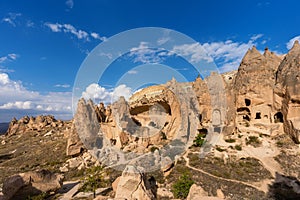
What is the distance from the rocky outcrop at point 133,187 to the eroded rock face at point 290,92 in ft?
51.5

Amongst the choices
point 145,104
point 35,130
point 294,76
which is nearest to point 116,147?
point 145,104

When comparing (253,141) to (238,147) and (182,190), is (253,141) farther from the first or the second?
(182,190)

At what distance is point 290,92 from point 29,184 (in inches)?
946

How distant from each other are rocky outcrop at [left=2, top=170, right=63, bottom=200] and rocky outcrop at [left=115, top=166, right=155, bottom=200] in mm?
5709

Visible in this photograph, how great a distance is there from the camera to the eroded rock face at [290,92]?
17734mm

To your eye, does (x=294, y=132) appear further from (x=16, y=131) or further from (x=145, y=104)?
(x=16, y=131)

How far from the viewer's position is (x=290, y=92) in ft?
61.5

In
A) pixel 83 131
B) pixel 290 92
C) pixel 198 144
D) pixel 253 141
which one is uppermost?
pixel 290 92

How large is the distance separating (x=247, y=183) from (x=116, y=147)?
14032 millimetres

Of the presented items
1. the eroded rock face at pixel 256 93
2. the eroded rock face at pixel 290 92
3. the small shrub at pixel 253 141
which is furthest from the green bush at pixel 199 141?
the eroded rock face at pixel 290 92

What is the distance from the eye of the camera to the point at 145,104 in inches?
1034

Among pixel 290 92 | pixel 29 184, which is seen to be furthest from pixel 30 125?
pixel 290 92

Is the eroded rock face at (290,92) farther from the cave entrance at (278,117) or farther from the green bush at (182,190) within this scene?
the green bush at (182,190)

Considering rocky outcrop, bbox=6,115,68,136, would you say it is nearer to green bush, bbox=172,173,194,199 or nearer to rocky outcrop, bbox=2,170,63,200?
rocky outcrop, bbox=2,170,63,200
